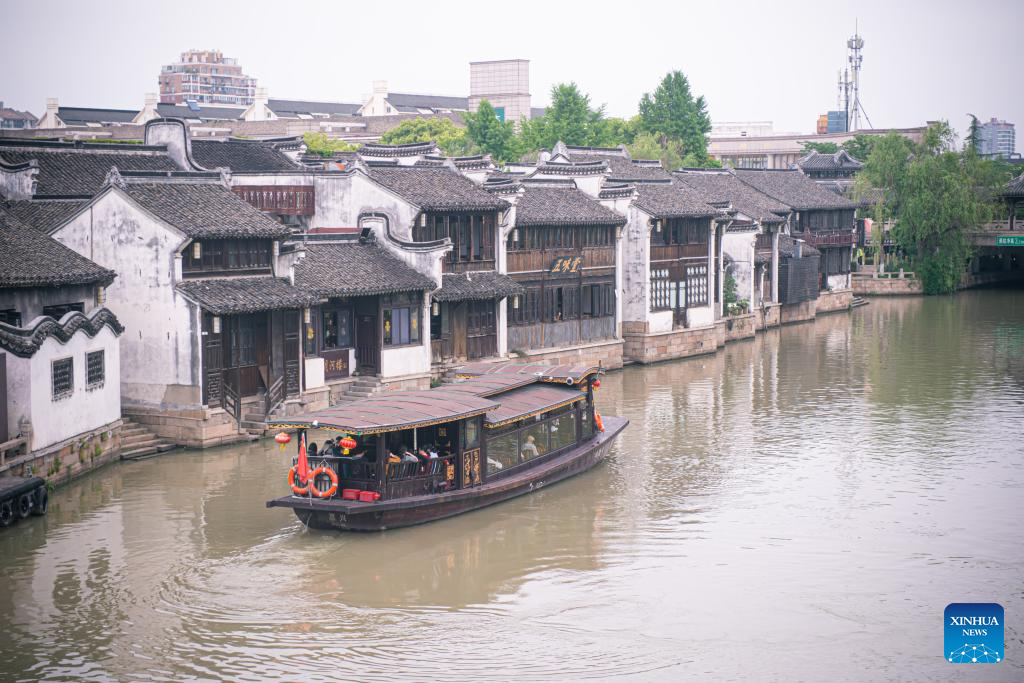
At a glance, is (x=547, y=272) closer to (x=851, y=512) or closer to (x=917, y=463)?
(x=917, y=463)

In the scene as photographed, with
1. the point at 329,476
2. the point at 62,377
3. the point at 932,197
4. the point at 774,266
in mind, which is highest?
the point at 932,197

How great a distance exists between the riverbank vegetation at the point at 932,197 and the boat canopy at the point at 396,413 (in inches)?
2154

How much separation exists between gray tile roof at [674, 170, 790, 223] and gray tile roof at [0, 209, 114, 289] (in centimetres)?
3668

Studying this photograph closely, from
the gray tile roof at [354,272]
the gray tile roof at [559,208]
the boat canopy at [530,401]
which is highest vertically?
the gray tile roof at [559,208]

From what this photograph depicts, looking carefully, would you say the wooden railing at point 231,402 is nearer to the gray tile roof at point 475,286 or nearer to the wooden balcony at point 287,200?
the gray tile roof at point 475,286

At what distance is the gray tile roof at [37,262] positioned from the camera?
91.8 ft

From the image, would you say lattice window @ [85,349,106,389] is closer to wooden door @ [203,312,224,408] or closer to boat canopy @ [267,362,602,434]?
wooden door @ [203,312,224,408]

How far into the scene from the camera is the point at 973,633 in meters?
20.3

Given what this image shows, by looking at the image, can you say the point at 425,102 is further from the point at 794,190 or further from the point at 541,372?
the point at 541,372

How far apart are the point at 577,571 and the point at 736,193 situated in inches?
1787

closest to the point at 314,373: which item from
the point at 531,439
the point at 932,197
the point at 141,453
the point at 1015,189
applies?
the point at 141,453

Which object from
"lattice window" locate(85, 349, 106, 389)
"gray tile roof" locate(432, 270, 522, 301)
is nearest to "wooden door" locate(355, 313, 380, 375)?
"gray tile roof" locate(432, 270, 522, 301)

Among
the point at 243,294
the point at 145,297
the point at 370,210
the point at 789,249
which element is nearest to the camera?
the point at 145,297

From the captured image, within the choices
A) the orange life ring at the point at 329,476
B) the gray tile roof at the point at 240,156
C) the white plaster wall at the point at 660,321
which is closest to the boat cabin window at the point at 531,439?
the orange life ring at the point at 329,476
